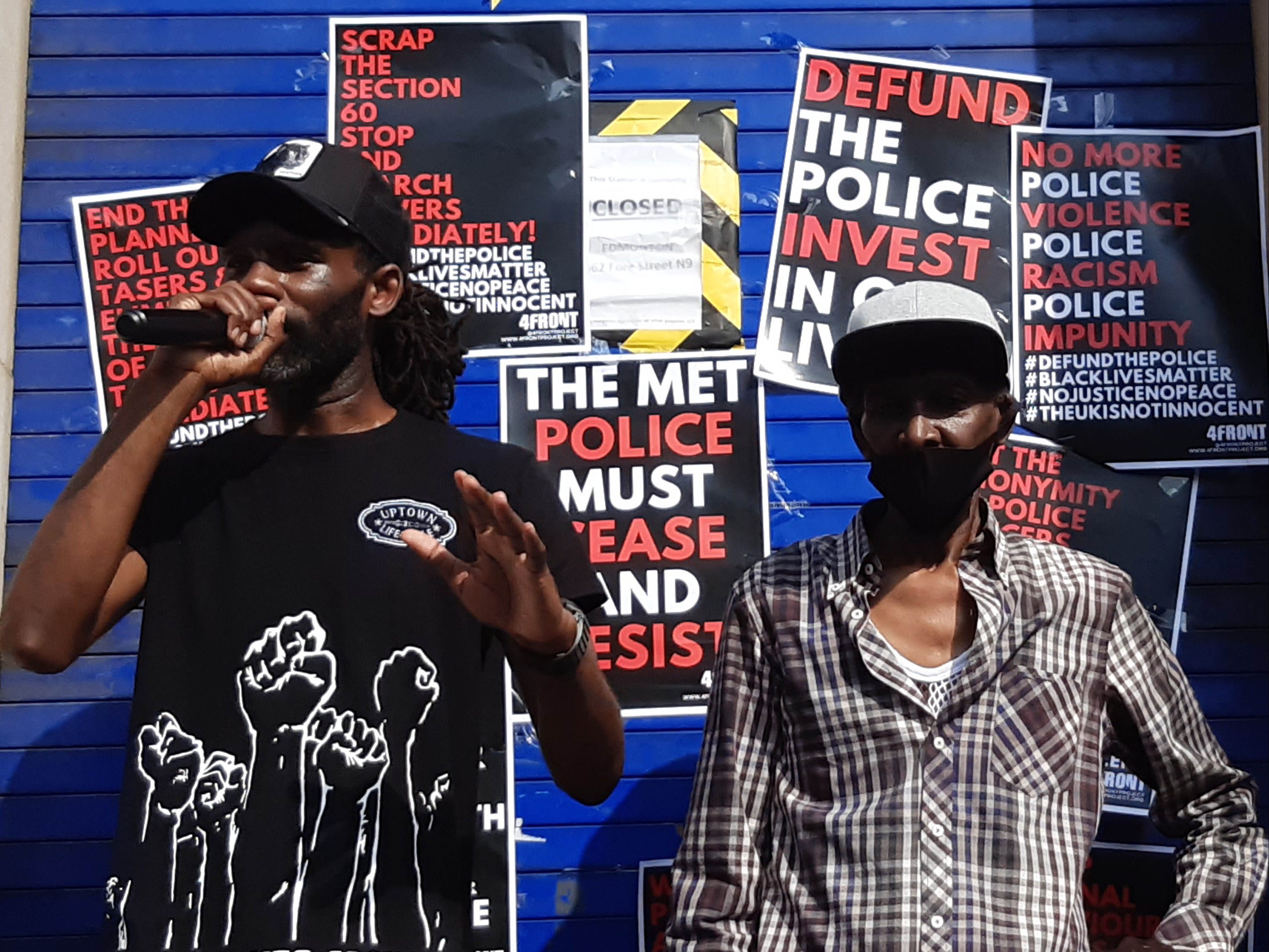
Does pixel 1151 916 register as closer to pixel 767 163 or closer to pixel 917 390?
pixel 917 390

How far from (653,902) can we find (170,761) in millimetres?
1941

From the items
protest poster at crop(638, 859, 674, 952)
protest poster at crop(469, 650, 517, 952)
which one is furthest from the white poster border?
protest poster at crop(469, 650, 517, 952)

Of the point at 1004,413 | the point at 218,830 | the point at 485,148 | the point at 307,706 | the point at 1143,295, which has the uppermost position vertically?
the point at 485,148

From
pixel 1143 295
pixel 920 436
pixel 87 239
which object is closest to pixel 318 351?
pixel 920 436

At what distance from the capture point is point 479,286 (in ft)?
14.7

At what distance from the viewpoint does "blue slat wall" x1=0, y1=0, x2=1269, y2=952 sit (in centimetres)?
426

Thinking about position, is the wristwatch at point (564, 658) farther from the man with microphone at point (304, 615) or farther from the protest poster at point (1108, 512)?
the protest poster at point (1108, 512)

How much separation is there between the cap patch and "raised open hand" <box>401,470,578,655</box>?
78cm

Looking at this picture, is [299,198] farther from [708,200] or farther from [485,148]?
[708,200]

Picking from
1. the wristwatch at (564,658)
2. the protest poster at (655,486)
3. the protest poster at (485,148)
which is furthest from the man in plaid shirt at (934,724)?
the protest poster at (485,148)

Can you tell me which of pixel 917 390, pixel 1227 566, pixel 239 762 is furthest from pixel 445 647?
pixel 1227 566

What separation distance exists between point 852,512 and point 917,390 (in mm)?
1684

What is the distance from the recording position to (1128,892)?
165 inches

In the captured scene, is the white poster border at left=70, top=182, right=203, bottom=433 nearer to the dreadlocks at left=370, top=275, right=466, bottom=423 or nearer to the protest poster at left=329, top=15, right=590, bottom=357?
the protest poster at left=329, top=15, right=590, bottom=357
